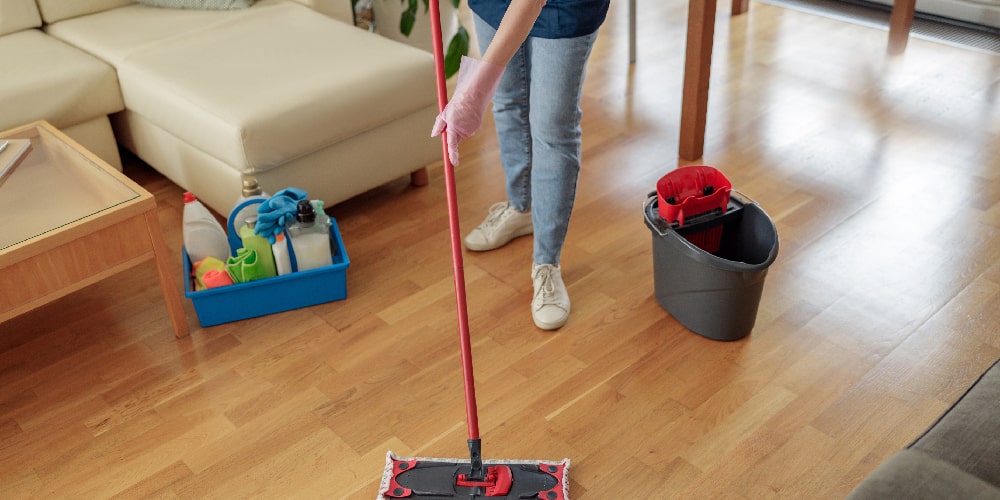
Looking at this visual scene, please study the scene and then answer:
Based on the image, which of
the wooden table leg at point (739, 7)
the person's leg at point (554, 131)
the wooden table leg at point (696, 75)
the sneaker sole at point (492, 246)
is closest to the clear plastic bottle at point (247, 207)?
the sneaker sole at point (492, 246)

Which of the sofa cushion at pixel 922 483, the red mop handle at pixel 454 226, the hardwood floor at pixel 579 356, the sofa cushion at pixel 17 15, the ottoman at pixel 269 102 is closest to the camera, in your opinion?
the sofa cushion at pixel 922 483

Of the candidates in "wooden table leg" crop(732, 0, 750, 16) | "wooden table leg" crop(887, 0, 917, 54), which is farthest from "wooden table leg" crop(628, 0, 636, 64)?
"wooden table leg" crop(887, 0, 917, 54)

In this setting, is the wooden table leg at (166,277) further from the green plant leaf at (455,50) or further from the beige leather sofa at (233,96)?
the green plant leaf at (455,50)

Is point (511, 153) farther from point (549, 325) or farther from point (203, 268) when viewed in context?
point (203, 268)

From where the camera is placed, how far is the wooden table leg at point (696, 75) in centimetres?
246

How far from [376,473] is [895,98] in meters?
2.11

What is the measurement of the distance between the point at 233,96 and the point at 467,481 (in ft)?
3.72

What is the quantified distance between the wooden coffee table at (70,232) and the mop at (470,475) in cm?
69

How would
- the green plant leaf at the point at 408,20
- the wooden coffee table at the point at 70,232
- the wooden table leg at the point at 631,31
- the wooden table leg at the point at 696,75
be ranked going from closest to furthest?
the wooden coffee table at the point at 70,232 → the wooden table leg at the point at 696,75 → the green plant leaf at the point at 408,20 → the wooden table leg at the point at 631,31

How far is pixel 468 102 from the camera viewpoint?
1.34 meters

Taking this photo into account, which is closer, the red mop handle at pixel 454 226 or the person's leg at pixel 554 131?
the red mop handle at pixel 454 226

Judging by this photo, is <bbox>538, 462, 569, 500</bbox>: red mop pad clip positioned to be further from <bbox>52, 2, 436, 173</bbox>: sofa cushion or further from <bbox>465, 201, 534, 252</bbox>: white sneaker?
<bbox>52, 2, 436, 173</bbox>: sofa cushion

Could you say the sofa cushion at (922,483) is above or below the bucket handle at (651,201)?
above

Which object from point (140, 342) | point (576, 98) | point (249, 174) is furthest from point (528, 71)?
point (140, 342)
